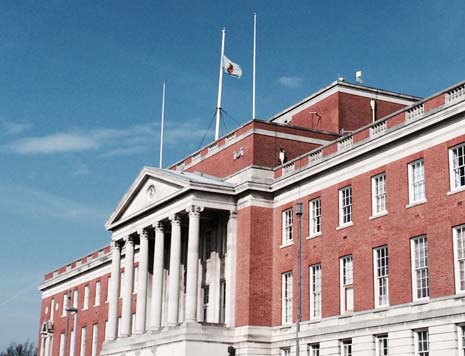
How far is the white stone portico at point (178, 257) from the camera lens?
49.7 meters

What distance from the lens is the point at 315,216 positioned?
46844 millimetres

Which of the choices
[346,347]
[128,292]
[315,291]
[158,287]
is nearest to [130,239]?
Result: [128,292]

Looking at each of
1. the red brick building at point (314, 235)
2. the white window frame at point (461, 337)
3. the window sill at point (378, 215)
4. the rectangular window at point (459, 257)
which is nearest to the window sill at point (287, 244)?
the red brick building at point (314, 235)

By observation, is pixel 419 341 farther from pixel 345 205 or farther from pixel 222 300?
pixel 222 300

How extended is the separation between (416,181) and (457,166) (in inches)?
110

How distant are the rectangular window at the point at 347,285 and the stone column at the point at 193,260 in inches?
385

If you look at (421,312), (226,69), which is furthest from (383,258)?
(226,69)

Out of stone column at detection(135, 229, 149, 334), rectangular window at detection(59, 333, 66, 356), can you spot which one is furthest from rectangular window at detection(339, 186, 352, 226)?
rectangular window at detection(59, 333, 66, 356)

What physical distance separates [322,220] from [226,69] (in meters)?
19.7

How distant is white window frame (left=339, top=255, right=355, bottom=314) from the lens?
42.9m

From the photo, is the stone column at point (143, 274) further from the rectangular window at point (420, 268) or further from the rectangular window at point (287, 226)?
the rectangular window at point (420, 268)

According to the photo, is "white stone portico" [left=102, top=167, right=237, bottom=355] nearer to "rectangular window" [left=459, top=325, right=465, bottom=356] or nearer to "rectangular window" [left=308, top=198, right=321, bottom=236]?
"rectangular window" [left=308, top=198, right=321, bottom=236]

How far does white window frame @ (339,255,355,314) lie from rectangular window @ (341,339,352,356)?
1.49 meters

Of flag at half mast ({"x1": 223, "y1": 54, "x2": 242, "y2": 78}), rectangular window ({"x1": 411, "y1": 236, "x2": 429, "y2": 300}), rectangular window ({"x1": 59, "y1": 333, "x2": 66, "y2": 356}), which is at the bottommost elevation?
rectangular window ({"x1": 411, "y1": 236, "x2": 429, "y2": 300})
